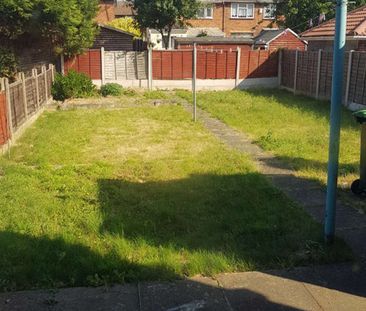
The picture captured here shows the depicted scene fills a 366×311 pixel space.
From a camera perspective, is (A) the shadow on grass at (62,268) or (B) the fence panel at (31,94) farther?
(B) the fence panel at (31,94)

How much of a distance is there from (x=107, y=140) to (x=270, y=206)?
584 cm

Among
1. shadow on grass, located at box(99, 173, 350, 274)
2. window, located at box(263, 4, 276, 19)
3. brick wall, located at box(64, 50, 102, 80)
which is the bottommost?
shadow on grass, located at box(99, 173, 350, 274)

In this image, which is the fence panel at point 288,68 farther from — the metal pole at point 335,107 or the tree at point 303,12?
the metal pole at point 335,107

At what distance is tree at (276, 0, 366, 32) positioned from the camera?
36.8 metres

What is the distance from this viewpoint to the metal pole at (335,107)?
4.41m

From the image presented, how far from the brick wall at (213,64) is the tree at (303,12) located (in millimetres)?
15852

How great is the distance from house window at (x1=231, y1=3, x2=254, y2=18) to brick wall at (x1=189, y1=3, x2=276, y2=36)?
0.37 metres

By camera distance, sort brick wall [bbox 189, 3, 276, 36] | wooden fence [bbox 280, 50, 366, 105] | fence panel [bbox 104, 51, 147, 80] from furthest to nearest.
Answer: brick wall [bbox 189, 3, 276, 36] < fence panel [bbox 104, 51, 147, 80] < wooden fence [bbox 280, 50, 366, 105]

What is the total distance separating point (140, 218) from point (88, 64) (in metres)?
17.1

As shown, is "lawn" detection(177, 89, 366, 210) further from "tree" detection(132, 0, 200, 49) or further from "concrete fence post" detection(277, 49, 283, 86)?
"tree" detection(132, 0, 200, 49)

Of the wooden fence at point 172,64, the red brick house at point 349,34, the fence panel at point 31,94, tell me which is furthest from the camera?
the wooden fence at point 172,64

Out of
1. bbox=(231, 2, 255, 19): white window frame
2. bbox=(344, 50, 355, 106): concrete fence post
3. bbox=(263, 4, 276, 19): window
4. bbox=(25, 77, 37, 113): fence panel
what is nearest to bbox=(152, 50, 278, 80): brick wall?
bbox=(344, 50, 355, 106): concrete fence post

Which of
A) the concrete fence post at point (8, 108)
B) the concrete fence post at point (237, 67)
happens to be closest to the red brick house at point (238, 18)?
the concrete fence post at point (237, 67)

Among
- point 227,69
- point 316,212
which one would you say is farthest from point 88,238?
point 227,69
